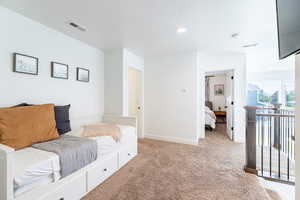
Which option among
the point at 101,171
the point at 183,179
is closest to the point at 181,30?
the point at 183,179

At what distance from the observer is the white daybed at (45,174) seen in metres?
0.98

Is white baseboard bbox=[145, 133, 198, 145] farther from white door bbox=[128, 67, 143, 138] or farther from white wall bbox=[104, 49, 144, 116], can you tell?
white wall bbox=[104, 49, 144, 116]

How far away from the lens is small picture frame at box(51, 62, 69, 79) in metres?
2.22

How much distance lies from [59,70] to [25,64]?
48 centimetres

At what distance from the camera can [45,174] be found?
123cm

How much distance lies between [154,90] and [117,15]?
215 centimetres

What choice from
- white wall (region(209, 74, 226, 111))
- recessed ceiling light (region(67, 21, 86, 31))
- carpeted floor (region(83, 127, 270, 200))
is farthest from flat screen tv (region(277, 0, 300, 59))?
white wall (region(209, 74, 226, 111))

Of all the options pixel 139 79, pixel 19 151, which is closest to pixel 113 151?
pixel 19 151

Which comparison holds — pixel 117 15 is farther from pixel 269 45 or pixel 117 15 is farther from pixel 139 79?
pixel 269 45

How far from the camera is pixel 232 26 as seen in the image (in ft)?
6.97

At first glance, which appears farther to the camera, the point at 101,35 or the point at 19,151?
the point at 101,35

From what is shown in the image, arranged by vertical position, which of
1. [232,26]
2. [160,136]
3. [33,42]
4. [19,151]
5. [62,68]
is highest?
[232,26]

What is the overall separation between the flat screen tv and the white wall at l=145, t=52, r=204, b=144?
6.90ft

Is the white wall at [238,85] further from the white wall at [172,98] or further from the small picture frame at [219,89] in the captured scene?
the small picture frame at [219,89]
